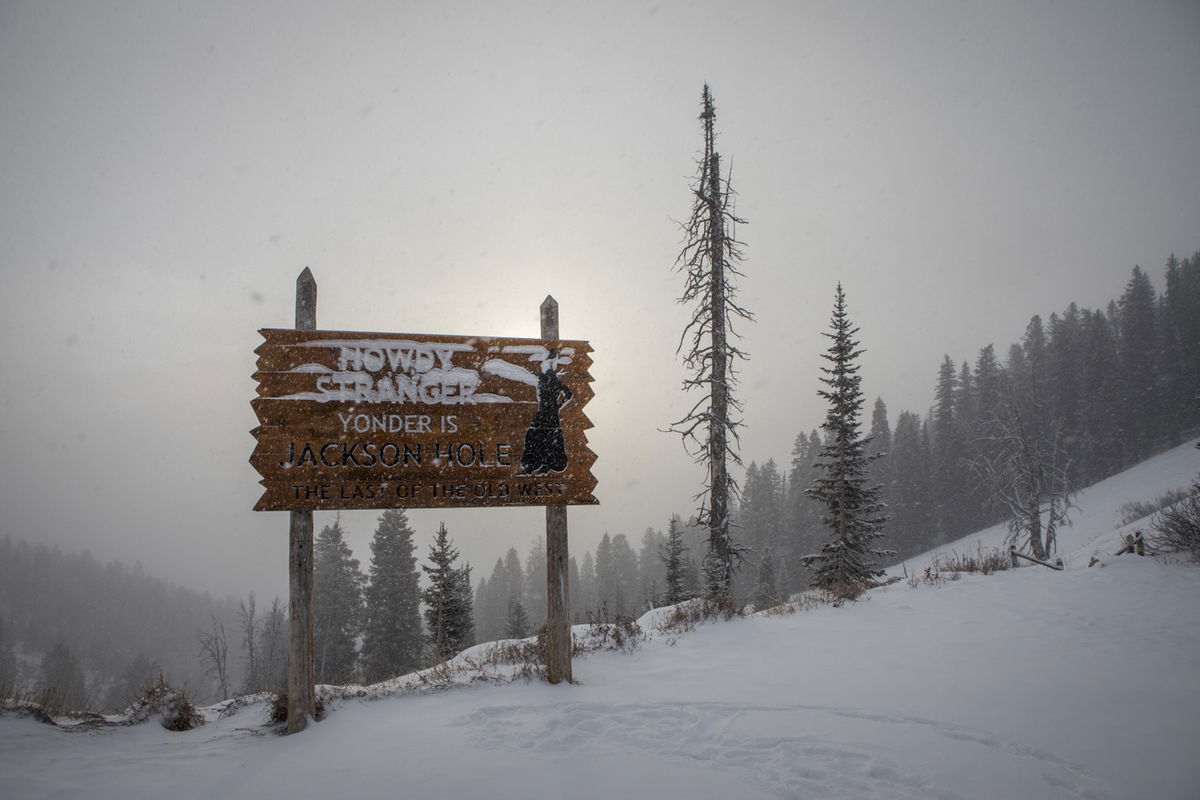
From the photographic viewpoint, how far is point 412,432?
599cm

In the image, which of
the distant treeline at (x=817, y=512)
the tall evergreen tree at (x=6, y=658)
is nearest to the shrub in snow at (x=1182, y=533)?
the distant treeline at (x=817, y=512)

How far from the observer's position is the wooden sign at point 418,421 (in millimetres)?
5723

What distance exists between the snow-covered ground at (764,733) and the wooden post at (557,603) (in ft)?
0.85

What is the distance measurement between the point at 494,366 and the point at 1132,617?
31.2 ft

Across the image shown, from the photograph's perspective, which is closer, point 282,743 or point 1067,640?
point 282,743

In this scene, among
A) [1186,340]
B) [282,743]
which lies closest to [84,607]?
[282,743]

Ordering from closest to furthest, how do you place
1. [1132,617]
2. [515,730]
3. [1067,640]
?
[515,730]
[1067,640]
[1132,617]

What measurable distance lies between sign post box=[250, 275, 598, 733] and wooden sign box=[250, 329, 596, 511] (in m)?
0.01

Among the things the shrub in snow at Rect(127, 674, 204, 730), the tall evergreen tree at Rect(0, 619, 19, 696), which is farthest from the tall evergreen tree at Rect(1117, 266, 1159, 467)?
the tall evergreen tree at Rect(0, 619, 19, 696)

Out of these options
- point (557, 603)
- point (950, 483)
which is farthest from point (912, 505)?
point (557, 603)

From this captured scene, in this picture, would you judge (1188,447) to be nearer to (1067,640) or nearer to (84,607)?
(1067,640)

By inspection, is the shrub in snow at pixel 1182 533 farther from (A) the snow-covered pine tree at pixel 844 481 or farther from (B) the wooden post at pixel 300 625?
(B) the wooden post at pixel 300 625

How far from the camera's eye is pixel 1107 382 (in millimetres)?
49500

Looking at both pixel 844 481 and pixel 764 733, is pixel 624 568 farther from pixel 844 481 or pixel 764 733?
pixel 764 733
